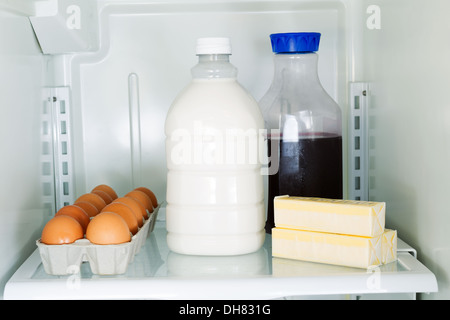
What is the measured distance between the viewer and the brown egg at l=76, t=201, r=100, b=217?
1.10m

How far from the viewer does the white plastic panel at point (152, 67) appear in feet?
4.41

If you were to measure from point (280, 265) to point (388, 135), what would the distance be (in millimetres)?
390

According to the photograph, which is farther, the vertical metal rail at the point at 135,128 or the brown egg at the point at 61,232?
the vertical metal rail at the point at 135,128

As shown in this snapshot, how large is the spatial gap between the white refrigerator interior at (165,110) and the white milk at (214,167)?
0.05 meters

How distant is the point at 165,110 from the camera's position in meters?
1.37

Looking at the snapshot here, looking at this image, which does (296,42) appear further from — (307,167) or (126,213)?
(126,213)

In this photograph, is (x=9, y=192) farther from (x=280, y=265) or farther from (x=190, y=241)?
(x=280, y=265)

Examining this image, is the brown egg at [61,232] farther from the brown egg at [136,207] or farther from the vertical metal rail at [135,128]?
the vertical metal rail at [135,128]

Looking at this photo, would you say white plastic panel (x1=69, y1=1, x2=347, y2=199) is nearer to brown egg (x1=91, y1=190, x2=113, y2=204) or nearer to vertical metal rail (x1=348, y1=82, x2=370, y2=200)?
vertical metal rail (x1=348, y1=82, x2=370, y2=200)

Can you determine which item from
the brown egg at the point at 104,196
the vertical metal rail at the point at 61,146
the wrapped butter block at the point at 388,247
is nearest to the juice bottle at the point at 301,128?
the wrapped butter block at the point at 388,247

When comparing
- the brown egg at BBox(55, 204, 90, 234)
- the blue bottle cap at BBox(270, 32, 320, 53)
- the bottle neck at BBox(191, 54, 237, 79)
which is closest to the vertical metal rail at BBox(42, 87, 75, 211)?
the brown egg at BBox(55, 204, 90, 234)

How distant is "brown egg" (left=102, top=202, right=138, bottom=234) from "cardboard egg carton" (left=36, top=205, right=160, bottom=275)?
7cm

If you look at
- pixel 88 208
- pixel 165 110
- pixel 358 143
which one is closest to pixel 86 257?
pixel 88 208

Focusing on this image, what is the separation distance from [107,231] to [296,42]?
1.64 ft
